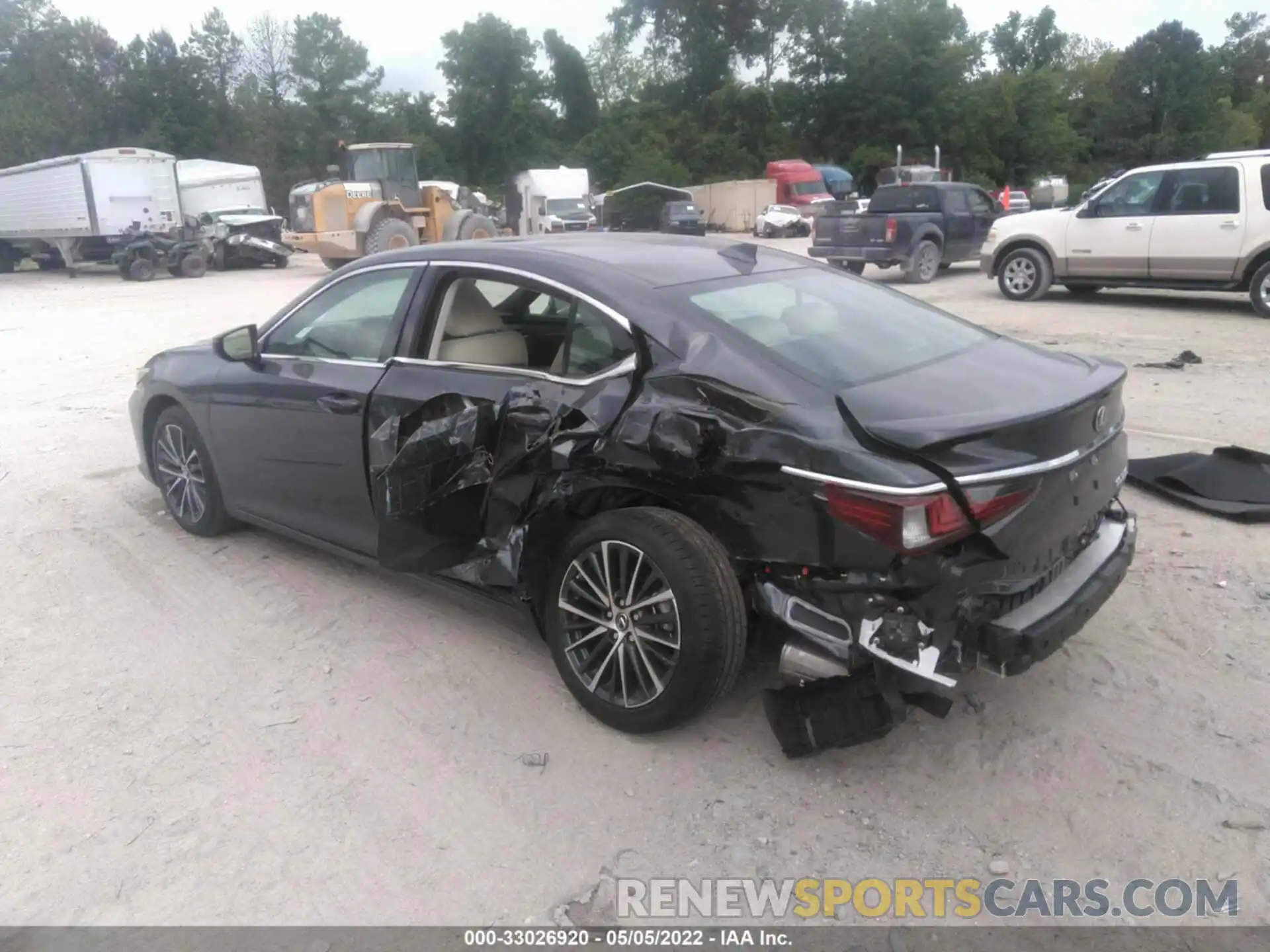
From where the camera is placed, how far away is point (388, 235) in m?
23.0

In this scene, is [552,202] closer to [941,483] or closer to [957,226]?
[957,226]

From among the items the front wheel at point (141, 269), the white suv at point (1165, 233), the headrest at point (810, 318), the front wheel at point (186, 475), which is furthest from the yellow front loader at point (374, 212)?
the headrest at point (810, 318)

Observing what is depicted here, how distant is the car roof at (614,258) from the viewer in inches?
148

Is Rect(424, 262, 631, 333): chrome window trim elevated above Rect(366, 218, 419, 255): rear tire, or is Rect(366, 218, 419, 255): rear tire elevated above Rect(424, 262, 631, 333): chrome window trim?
Rect(424, 262, 631, 333): chrome window trim

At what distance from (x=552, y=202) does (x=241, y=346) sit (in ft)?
107

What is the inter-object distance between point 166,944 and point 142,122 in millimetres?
61983

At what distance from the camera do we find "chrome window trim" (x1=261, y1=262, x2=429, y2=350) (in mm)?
4332

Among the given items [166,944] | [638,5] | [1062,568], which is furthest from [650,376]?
[638,5]

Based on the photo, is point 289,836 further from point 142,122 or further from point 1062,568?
point 142,122

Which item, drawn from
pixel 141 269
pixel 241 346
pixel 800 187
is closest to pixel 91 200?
pixel 141 269

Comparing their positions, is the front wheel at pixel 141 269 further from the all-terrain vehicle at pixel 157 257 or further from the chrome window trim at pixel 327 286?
the chrome window trim at pixel 327 286

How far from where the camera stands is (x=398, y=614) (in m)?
4.46

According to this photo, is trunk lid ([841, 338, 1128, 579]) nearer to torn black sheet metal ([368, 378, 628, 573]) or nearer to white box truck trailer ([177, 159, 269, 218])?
torn black sheet metal ([368, 378, 628, 573])

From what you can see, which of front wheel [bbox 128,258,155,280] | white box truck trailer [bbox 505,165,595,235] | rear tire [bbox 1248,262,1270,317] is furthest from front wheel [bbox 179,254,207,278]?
rear tire [bbox 1248,262,1270,317]
